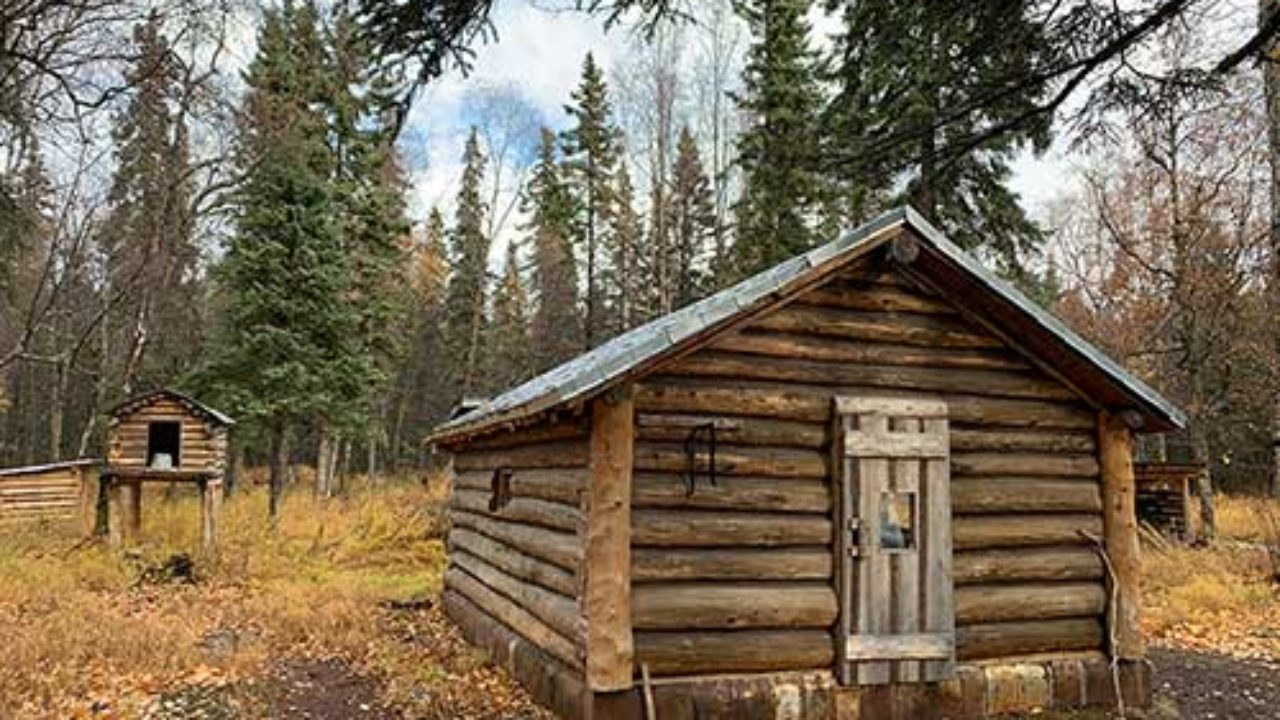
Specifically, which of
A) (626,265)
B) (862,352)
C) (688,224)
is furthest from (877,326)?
(626,265)

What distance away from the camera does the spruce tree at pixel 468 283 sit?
→ 31.2 meters

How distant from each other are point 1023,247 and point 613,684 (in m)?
14.9

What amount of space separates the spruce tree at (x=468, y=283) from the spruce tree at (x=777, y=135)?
394 inches

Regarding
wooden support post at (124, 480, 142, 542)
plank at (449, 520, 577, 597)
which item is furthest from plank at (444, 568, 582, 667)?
wooden support post at (124, 480, 142, 542)

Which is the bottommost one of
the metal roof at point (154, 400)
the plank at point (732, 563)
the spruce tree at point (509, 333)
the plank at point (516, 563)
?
the plank at point (516, 563)

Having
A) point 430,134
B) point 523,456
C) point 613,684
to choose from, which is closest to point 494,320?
point 430,134

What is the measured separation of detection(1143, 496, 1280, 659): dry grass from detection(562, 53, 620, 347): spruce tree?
59.4 ft

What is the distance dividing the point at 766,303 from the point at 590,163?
23.9 m

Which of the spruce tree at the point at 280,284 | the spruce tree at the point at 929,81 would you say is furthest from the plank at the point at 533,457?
the spruce tree at the point at 280,284

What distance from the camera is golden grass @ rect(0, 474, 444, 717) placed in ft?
27.0

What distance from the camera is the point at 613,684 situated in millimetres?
6477

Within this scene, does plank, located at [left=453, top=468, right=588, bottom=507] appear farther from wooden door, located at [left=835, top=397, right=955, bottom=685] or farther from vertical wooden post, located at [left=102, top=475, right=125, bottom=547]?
vertical wooden post, located at [left=102, top=475, right=125, bottom=547]

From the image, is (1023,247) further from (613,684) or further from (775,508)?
(613,684)

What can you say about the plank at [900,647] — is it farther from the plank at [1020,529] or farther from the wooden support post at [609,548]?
the wooden support post at [609,548]
